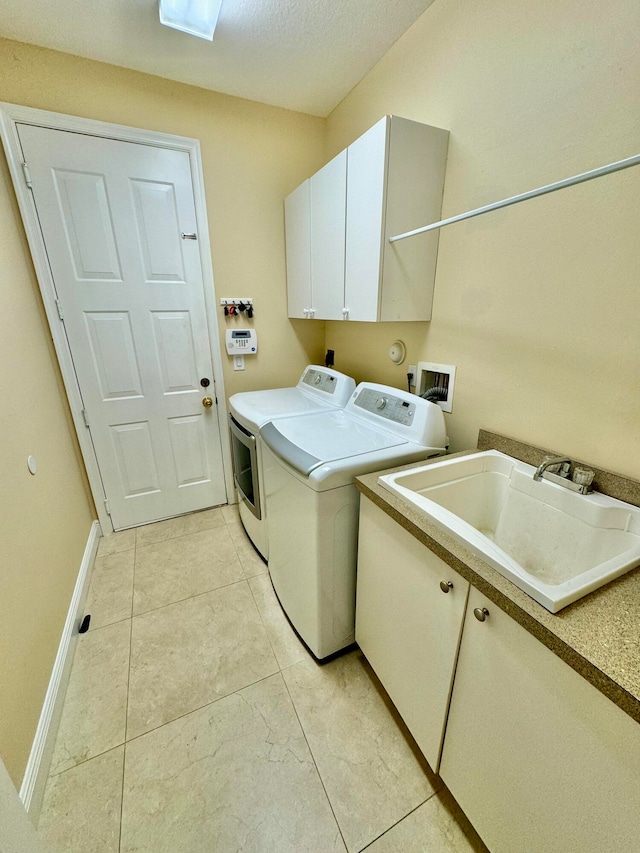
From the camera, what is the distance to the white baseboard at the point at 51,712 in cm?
101

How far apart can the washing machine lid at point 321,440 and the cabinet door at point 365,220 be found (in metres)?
0.51

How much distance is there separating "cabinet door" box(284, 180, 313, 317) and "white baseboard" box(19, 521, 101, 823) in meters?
2.00

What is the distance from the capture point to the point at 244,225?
7.27 feet

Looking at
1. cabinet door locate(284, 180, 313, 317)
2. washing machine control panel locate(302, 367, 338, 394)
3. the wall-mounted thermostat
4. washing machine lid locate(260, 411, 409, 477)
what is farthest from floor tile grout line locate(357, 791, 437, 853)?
the wall-mounted thermostat

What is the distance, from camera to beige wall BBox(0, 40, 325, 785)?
3.81ft

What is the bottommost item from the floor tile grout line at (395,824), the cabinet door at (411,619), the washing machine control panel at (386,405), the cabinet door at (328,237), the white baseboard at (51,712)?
the floor tile grout line at (395,824)

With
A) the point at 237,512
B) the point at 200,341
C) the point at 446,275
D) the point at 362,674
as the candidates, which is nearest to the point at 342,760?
the point at 362,674

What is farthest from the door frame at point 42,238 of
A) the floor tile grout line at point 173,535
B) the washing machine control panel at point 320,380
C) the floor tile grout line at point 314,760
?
the floor tile grout line at point 314,760

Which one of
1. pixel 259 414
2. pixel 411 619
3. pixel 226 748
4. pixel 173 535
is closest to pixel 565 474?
pixel 411 619

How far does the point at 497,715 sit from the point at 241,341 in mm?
2228

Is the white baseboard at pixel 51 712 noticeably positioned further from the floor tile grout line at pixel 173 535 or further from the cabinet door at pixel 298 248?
the cabinet door at pixel 298 248

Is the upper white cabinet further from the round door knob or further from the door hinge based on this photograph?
the door hinge

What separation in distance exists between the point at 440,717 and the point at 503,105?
6.58 ft

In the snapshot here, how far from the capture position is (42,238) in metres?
1.77
